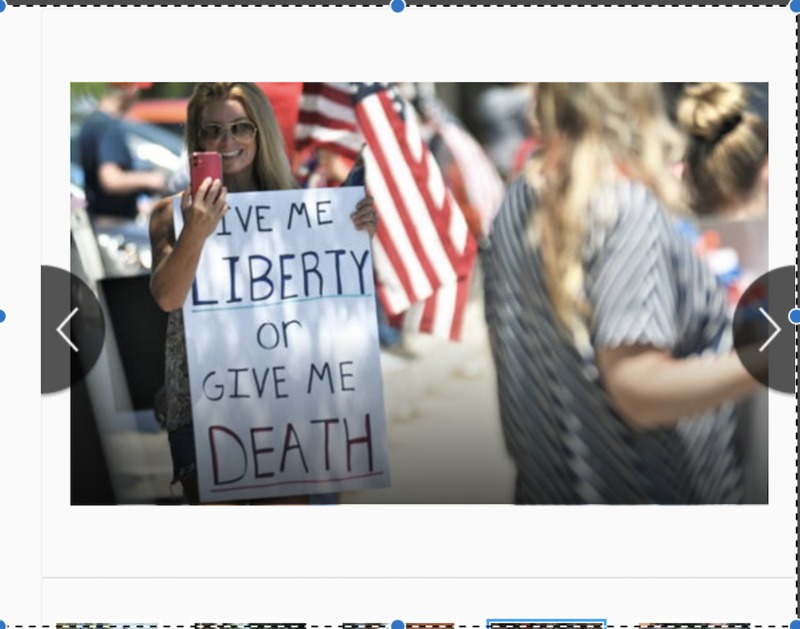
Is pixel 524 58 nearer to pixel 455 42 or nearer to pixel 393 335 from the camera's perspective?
pixel 455 42

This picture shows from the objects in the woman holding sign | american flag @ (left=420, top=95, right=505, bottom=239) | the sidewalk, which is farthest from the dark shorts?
american flag @ (left=420, top=95, right=505, bottom=239)

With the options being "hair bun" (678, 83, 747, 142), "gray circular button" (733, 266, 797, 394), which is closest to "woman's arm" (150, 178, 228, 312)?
"hair bun" (678, 83, 747, 142)

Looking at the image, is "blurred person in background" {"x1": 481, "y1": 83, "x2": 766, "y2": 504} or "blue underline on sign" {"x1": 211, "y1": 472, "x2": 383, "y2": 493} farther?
"blue underline on sign" {"x1": 211, "y1": 472, "x2": 383, "y2": 493}

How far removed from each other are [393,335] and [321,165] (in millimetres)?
552

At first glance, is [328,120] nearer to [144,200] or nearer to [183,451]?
[144,200]

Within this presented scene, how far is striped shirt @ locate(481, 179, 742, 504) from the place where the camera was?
17.0 ft

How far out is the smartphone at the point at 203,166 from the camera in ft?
17.1

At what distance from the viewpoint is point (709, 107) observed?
5.21 m

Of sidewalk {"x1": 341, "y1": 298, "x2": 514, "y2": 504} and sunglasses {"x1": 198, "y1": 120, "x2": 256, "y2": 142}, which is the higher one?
sunglasses {"x1": 198, "y1": 120, "x2": 256, "y2": 142}

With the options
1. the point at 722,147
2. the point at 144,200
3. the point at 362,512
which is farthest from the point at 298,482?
the point at 722,147

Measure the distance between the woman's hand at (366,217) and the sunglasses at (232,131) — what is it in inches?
15.0

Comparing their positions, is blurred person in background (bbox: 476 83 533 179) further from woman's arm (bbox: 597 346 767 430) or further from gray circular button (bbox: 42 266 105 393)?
gray circular button (bbox: 42 266 105 393)

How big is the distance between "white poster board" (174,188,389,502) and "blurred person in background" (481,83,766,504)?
0.41 m

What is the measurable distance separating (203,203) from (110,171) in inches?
11.6
